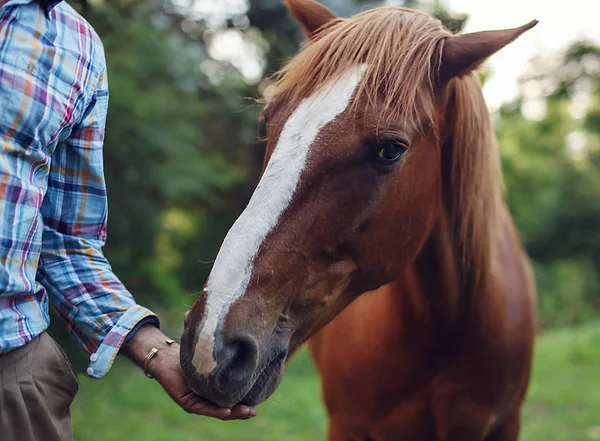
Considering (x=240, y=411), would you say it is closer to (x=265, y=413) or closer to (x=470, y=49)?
(x=470, y=49)

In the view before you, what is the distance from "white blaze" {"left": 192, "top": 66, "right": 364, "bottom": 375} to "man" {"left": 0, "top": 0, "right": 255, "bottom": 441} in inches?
8.0

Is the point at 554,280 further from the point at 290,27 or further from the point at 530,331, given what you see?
the point at 530,331

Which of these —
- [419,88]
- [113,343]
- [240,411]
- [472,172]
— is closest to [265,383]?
[240,411]

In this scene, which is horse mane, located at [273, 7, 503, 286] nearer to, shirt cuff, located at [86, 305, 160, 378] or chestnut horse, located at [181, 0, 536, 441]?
chestnut horse, located at [181, 0, 536, 441]

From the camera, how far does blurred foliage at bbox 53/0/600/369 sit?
4.86m

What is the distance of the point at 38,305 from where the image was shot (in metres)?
1.34

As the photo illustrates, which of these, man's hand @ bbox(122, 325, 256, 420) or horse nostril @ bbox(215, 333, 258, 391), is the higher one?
horse nostril @ bbox(215, 333, 258, 391)

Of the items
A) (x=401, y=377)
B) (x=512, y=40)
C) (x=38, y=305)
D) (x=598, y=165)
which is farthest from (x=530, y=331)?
(x=598, y=165)

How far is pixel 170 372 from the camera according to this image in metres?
1.40

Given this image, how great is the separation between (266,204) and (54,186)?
52 centimetres

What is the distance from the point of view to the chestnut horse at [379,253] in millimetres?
1394

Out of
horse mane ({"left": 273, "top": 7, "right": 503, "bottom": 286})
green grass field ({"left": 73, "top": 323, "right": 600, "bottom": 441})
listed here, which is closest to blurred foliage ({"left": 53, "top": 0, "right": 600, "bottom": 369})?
horse mane ({"left": 273, "top": 7, "right": 503, "bottom": 286})

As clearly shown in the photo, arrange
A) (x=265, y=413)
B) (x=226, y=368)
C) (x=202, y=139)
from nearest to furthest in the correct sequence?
(x=226, y=368)
(x=265, y=413)
(x=202, y=139)

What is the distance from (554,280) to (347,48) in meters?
18.9
